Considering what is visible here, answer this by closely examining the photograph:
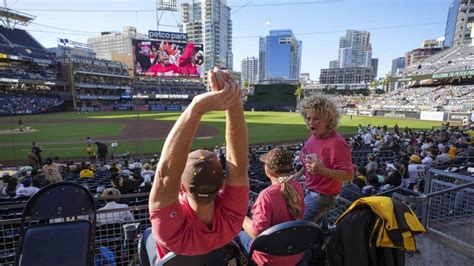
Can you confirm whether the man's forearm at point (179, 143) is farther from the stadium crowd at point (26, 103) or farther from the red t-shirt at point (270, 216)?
the stadium crowd at point (26, 103)

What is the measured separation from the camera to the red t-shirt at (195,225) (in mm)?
1418

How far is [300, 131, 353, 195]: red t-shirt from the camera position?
268 cm

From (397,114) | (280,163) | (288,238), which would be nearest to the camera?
(288,238)

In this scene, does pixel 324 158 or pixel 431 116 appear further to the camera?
pixel 431 116

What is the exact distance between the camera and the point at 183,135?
1.29 meters

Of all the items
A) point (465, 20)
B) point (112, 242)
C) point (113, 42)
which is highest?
point (113, 42)

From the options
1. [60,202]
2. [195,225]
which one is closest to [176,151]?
[195,225]

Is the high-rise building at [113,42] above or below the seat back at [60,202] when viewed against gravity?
above

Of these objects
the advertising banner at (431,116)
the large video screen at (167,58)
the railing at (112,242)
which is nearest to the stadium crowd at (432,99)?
the advertising banner at (431,116)

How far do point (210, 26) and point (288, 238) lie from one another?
5053cm

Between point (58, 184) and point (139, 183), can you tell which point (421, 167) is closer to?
point (139, 183)

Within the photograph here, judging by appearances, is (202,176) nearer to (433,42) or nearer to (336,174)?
(336,174)

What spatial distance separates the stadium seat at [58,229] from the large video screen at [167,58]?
185 ft

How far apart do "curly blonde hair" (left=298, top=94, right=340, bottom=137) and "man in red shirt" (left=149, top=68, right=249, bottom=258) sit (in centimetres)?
153
